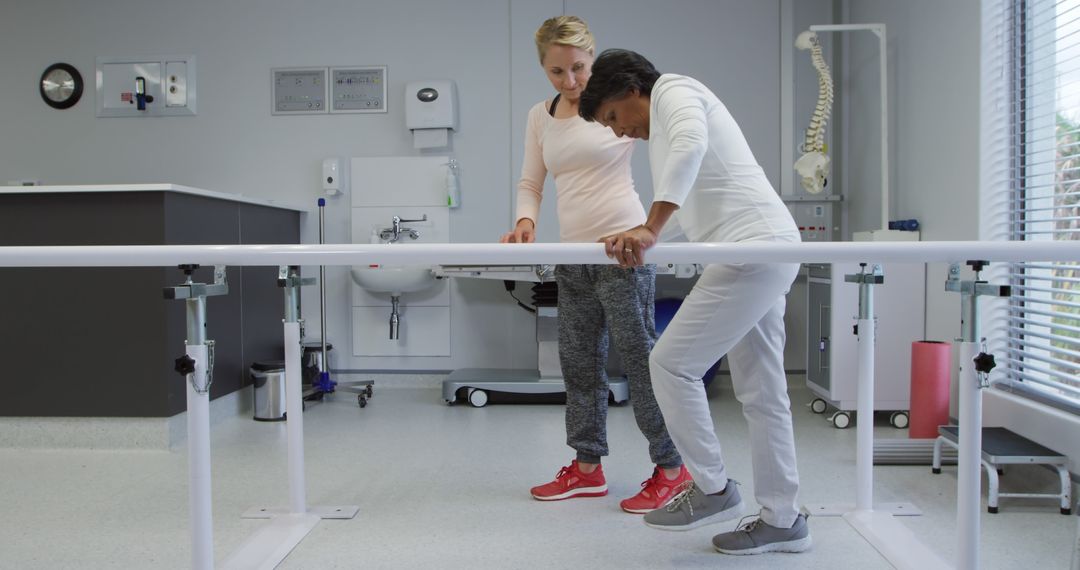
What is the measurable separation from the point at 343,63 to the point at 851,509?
3571 mm

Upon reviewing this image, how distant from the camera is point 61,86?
4.48 meters

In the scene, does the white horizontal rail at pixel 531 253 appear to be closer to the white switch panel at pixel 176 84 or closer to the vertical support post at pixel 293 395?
the vertical support post at pixel 293 395

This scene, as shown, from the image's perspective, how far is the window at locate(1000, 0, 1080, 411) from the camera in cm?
247

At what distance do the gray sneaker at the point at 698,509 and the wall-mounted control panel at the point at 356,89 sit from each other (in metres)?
3.11

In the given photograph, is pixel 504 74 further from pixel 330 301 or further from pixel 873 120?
pixel 873 120

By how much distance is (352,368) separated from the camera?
444cm

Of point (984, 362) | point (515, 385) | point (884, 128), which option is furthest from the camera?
point (515, 385)

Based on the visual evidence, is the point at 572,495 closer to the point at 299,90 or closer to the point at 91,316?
the point at 91,316

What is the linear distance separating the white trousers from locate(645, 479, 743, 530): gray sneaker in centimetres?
6

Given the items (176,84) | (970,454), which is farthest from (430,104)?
(970,454)

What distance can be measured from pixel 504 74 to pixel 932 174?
2.29m

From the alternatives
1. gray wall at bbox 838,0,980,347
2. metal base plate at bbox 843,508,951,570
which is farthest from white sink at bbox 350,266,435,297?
metal base plate at bbox 843,508,951,570

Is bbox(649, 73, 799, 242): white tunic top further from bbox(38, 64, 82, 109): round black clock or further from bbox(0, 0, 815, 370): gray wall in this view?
bbox(38, 64, 82, 109): round black clock

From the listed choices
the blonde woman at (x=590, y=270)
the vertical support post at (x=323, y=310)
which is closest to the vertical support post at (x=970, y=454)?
the blonde woman at (x=590, y=270)
